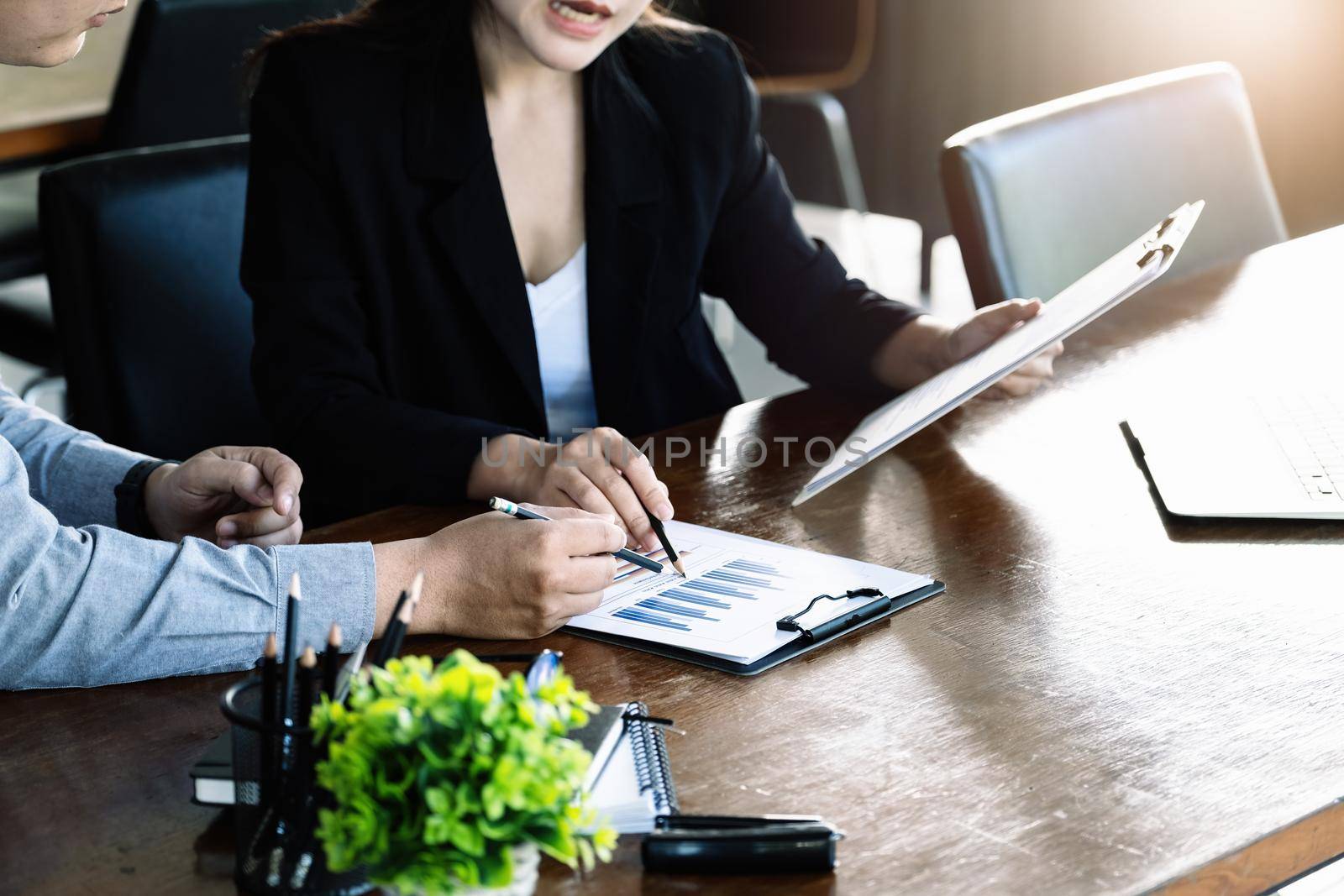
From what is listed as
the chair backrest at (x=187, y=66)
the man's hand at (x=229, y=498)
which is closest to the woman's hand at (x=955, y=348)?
the man's hand at (x=229, y=498)

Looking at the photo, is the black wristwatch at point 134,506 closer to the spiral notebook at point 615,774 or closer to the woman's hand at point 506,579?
the woman's hand at point 506,579

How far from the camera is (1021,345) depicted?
1.26m

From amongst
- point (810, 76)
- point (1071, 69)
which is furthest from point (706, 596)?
point (810, 76)

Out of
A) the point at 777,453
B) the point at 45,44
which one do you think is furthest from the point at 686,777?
the point at 45,44

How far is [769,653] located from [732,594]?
10 cm

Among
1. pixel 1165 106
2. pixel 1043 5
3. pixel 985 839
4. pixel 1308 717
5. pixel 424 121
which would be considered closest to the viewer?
pixel 985 839

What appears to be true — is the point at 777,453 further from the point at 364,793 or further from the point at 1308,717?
the point at 364,793

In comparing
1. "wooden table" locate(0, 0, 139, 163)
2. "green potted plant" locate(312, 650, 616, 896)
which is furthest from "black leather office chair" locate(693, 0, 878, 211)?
"green potted plant" locate(312, 650, 616, 896)

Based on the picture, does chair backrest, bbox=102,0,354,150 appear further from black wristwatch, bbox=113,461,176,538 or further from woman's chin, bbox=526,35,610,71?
black wristwatch, bbox=113,461,176,538

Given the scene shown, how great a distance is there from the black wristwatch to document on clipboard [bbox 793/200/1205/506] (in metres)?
0.56

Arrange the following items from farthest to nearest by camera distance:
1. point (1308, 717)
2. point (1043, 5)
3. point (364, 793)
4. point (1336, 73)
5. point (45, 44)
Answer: point (1043, 5) < point (1336, 73) < point (45, 44) < point (1308, 717) < point (364, 793)

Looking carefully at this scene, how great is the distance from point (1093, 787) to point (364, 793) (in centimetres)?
43

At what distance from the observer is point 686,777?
85 centimetres

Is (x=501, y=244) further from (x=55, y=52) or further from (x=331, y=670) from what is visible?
(x=331, y=670)
